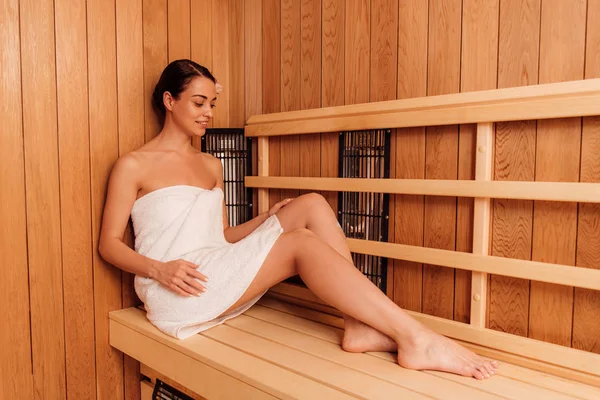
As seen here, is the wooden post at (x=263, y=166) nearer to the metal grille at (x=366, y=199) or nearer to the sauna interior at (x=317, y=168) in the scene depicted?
the sauna interior at (x=317, y=168)

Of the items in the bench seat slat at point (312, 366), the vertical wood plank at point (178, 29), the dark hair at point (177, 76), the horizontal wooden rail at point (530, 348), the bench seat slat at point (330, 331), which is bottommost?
the bench seat slat at point (330, 331)

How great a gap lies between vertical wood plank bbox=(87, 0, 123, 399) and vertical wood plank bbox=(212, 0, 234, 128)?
0.50 metres

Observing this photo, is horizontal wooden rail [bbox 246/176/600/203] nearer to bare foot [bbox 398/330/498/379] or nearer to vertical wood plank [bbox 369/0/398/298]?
vertical wood plank [bbox 369/0/398/298]

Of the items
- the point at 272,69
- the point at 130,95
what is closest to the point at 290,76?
the point at 272,69

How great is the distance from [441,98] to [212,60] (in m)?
1.16

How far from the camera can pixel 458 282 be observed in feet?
5.25

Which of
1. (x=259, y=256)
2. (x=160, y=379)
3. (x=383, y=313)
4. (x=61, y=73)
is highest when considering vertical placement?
(x=61, y=73)

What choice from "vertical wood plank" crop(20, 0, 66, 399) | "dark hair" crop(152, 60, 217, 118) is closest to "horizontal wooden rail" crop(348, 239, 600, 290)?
"dark hair" crop(152, 60, 217, 118)

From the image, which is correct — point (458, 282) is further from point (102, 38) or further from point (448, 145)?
point (102, 38)

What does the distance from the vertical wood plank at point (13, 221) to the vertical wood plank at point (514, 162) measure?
5.13 feet

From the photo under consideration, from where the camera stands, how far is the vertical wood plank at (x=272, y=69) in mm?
2203

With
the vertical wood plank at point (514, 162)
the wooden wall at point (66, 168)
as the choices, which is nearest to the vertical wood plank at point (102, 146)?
the wooden wall at point (66, 168)

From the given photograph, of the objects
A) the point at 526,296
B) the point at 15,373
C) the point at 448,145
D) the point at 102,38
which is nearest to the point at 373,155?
the point at 448,145

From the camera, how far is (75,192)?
181 cm
